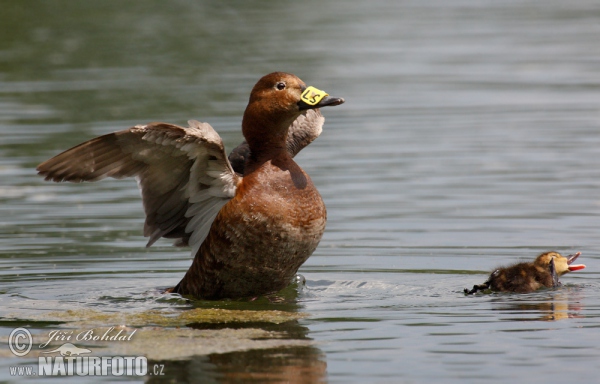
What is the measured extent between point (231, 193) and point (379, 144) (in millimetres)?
6788

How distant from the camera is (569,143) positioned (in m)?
14.5

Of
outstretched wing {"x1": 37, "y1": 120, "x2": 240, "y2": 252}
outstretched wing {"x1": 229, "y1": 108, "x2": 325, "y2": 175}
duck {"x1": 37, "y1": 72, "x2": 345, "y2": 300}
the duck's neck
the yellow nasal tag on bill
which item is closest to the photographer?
outstretched wing {"x1": 37, "y1": 120, "x2": 240, "y2": 252}

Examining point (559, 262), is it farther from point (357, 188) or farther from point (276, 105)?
point (357, 188)

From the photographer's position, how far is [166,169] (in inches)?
336

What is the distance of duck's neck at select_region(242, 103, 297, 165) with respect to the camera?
28.2 ft

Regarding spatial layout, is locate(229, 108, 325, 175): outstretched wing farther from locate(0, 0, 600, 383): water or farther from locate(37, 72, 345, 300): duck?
locate(37, 72, 345, 300): duck

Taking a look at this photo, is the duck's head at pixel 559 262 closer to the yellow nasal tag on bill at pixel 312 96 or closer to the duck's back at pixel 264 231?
the duck's back at pixel 264 231

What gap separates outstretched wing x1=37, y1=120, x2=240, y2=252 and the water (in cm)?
67

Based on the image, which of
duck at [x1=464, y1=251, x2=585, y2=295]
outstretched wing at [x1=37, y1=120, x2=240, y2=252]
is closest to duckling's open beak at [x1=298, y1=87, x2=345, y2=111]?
outstretched wing at [x1=37, y1=120, x2=240, y2=252]

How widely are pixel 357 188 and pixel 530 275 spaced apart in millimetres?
4402

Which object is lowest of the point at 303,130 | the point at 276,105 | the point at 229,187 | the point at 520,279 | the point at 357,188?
the point at 520,279

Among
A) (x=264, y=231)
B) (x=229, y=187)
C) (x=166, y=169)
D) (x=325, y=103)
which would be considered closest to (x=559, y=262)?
(x=325, y=103)

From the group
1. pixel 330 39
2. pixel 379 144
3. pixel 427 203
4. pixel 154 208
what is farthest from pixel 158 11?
pixel 154 208

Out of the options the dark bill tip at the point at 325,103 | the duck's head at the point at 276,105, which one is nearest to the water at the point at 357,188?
the duck's head at the point at 276,105
